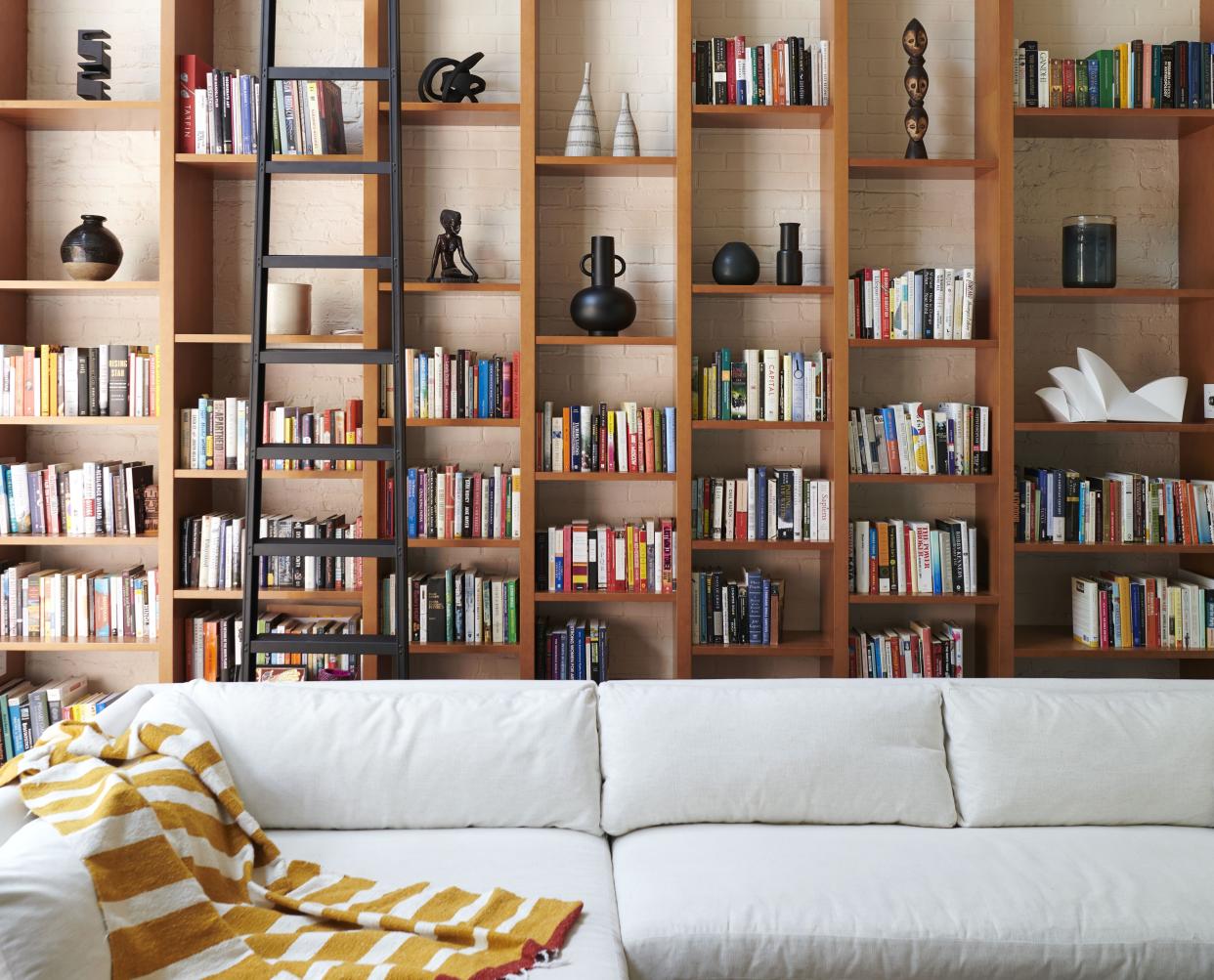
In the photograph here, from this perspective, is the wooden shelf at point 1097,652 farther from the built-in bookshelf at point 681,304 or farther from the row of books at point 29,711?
the row of books at point 29,711

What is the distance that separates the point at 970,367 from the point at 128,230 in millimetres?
3036

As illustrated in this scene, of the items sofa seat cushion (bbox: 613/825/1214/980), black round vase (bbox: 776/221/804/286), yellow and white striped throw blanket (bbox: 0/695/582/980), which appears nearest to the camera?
yellow and white striped throw blanket (bbox: 0/695/582/980)

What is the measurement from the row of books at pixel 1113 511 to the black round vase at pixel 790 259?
40.8 inches

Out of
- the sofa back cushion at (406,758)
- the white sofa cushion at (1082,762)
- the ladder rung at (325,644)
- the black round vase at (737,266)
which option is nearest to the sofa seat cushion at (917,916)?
the white sofa cushion at (1082,762)

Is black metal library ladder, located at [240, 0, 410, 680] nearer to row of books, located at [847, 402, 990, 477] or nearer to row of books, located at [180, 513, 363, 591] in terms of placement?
row of books, located at [180, 513, 363, 591]

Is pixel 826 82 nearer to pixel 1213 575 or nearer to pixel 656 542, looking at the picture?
pixel 656 542

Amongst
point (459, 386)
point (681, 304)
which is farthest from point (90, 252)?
point (681, 304)

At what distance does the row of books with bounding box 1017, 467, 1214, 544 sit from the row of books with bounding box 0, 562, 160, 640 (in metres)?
2.95

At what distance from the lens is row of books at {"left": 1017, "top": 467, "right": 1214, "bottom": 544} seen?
3.50 m

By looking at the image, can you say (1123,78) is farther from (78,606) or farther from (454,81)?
(78,606)

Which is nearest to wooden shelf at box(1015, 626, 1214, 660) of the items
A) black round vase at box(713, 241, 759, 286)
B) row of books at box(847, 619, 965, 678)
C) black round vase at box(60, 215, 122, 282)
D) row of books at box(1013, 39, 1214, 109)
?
row of books at box(847, 619, 965, 678)

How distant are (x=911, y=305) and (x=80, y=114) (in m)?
2.83

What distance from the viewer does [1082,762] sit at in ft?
8.04

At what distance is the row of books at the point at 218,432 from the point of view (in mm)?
3455
